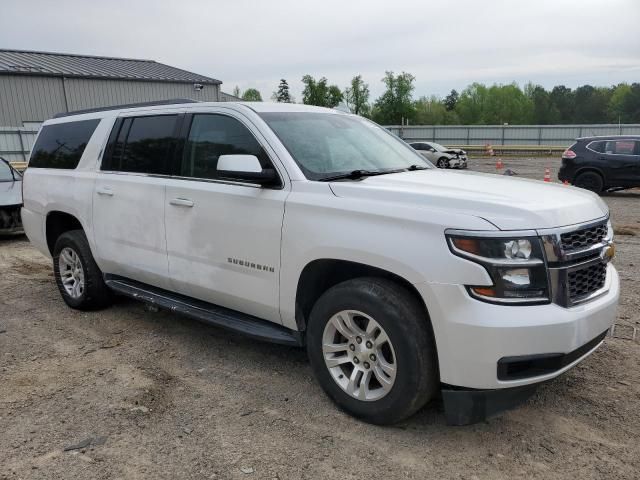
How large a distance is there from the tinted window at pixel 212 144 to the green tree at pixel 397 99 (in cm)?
7033

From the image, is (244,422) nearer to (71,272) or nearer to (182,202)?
(182,202)

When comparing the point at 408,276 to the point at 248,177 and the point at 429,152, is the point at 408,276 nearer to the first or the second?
the point at 248,177

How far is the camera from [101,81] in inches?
1304

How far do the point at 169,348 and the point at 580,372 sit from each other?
10.5ft

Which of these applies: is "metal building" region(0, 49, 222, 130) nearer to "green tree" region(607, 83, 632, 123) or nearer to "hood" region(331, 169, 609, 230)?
"hood" region(331, 169, 609, 230)

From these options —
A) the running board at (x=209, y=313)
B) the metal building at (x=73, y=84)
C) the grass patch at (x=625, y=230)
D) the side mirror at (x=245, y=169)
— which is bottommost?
the grass patch at (x=625, y=230)

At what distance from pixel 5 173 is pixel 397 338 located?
9820 mm

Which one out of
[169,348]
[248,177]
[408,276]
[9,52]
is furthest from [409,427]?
[9,52]

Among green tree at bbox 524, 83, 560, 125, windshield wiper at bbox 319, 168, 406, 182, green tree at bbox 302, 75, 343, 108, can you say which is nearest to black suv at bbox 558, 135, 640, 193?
windshield wiper at bbox 319, 168, 406, 182

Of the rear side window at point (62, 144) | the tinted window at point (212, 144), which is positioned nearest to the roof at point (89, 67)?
the rear side window at point (62, 144)

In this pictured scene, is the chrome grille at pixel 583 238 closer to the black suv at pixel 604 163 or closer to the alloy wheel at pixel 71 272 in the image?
the alloy wheel at pixel 71 272

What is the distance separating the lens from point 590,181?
14336mm

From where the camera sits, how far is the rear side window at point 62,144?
5363 millimetres

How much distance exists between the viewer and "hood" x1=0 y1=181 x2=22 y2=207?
31.2 feet
